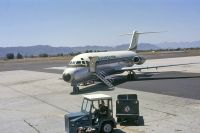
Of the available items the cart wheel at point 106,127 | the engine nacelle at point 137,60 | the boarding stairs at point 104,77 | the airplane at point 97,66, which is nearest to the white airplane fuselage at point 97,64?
the airplane at point 97,66

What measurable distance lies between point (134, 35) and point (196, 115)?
31.2 m

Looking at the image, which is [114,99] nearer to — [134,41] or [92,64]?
[92,64]

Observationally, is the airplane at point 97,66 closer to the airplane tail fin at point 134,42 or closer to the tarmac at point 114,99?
the tarmac at point 114,99

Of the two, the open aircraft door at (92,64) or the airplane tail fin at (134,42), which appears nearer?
the open aircraft door at (92,64)

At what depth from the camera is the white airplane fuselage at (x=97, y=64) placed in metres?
33.8

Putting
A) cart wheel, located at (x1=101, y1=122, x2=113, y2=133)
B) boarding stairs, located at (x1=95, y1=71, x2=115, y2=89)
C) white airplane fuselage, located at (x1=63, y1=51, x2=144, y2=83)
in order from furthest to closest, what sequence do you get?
1. boarding stairs, located at (x1=95, y1=71, x2=115, y2=89)
2. white airplane fuselage, located at (x1=63, y1=51, x2=144, y2=83)
3. cart wheel, located at (x1=101, y1=122, x2=113, y2=133)

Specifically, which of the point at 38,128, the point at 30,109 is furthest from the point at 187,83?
the point at 38,128

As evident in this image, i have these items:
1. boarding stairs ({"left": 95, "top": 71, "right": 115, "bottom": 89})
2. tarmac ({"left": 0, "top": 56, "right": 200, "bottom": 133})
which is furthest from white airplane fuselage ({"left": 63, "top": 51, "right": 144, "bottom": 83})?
tarmac ({"left": 0, "top": 56, "right": 200, "bottom": 133})

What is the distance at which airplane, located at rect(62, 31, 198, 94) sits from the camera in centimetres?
3388

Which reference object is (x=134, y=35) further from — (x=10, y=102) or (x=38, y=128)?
(x=38, y=128)

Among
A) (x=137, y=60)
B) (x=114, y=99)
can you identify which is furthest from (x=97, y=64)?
(x=114, y=99)

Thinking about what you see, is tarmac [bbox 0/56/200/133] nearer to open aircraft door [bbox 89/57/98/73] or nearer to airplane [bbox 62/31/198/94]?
airplane [bbox 62/31/198/94]

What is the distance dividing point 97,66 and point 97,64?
22 centimetres

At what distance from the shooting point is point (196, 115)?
20.9 metres
